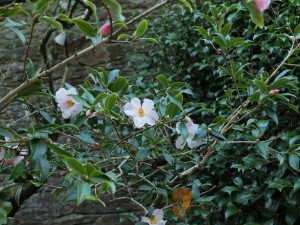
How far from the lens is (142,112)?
4.27 ft

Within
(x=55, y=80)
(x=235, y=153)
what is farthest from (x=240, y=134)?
(x=55, y=80)

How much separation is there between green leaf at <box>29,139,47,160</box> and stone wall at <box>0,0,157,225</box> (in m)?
1.59

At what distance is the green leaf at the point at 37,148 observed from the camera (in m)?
1.00

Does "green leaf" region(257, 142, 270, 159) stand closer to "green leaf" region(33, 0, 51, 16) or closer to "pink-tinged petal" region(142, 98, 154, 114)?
"pink-tinged petal" region(142, 98, 154, 114)

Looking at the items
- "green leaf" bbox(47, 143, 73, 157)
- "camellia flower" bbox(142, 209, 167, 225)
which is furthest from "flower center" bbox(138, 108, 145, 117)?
"camellia flower" bbox(142, 209, 167, 225)

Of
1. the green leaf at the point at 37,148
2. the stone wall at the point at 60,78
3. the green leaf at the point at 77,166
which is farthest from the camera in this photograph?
the stone wall at the point at 60,78

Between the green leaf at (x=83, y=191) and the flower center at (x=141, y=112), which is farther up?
the green leaf at (x=83, y=191)

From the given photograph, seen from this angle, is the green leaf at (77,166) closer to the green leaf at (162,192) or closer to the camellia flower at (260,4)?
the camellia flower at (260,4)

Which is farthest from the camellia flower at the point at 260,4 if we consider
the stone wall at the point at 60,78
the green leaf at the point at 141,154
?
the stone wall at the point at 60,78

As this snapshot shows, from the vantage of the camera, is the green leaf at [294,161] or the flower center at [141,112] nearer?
the flower center at [141,112]

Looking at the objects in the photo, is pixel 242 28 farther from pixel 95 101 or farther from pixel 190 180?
pixel 95 101

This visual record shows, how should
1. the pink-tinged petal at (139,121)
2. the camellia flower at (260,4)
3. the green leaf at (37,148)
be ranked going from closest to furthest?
the camellia flower at (260,4) < the green leaf at (37,148) < the pink-tinged petal at (139,121)

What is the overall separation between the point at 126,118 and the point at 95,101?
0.91 ft

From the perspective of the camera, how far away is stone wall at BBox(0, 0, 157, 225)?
2.78 metres
